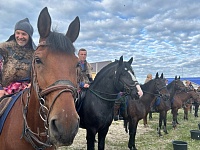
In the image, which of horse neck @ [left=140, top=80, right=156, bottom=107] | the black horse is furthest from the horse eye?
horse neck @ [left=140, top=80, right=156, bottom=107]

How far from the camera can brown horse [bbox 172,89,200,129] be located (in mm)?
13539

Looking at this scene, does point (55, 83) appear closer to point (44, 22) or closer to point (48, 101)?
point (48, 101)

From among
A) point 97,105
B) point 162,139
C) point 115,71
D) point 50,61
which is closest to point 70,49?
point 50,61

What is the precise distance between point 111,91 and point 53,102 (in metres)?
4.02

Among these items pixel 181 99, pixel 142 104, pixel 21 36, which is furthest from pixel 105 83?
pixel 181 99

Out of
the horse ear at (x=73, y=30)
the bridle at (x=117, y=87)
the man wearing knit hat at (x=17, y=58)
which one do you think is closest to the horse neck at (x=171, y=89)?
the bridle at (x=117, y=87)

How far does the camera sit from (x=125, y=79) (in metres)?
5.95

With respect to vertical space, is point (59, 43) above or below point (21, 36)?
below

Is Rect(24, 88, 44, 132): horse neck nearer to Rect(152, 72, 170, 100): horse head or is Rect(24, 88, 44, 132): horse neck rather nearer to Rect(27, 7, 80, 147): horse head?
Rect(27, 7, 80, 147): horse head

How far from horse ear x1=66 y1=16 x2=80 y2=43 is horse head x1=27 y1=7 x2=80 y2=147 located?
0.27 metres

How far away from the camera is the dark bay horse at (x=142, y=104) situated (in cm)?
804

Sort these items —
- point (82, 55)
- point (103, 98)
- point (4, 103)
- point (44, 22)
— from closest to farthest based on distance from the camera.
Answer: point (44, 22)
point (4, 103)
point (103, 98)
point (82, 55)

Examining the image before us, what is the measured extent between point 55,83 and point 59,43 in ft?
1.52

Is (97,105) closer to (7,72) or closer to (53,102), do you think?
(7,72)
